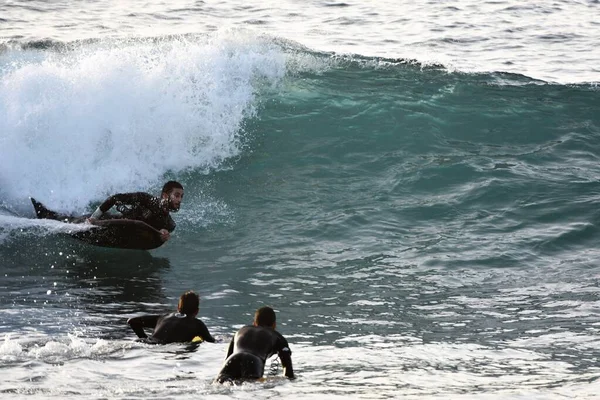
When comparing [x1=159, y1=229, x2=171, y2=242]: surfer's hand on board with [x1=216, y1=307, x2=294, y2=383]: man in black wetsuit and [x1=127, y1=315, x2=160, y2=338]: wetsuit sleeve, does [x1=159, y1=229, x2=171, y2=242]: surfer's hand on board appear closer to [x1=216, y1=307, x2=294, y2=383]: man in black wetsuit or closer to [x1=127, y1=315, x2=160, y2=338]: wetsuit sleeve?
[x1=127, y1=315, x2=160, y2=338]: wetsuit sleeve

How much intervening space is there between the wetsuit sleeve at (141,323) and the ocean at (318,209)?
0.77 feet

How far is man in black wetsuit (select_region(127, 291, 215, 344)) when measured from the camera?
30.9 feet

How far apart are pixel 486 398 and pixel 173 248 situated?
22.5 ft

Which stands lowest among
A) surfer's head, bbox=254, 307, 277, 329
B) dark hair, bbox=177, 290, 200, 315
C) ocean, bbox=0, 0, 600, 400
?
ocean, bbox=0, 0, 600, 400

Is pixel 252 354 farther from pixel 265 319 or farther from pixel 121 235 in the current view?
pixel 121 235

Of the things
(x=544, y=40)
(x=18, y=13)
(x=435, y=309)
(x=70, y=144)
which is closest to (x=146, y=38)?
(x=18, y=13)

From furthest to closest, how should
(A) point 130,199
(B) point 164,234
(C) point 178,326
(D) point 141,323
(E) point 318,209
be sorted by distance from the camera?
1. (E) point 318,209
2. (A) point 130,199
3. (B) point 164,234
4. (D) point 141,323
5. (C) point 178,326

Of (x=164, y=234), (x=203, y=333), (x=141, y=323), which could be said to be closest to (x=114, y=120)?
(x=164, y=234)

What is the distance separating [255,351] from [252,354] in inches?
2.7

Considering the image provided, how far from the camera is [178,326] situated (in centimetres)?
942

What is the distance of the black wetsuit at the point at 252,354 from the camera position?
26.9ft

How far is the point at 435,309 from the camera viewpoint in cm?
1146

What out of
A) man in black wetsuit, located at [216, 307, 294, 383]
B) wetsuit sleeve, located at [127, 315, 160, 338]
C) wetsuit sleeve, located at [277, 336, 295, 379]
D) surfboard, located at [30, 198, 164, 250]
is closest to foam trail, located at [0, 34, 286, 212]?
surfboard, located at [30, 198, 164, 250]

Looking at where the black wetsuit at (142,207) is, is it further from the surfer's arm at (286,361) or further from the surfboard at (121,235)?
the surfer's arm at (286,361)
